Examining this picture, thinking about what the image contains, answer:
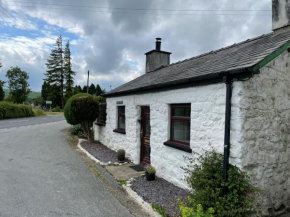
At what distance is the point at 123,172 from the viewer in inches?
276

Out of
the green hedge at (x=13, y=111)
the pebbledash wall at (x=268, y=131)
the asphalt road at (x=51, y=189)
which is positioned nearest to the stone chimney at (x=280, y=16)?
the pebbledash wall at (x=268, y=131)

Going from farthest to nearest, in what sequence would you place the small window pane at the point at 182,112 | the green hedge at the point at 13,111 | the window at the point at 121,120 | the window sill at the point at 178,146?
the green hedge at the point at 13,111, the window at the point at 121,120, the small window pane at the point at 182,112, the window sill at the point at 178,146

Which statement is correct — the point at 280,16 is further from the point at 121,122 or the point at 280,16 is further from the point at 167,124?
the point at 121,122

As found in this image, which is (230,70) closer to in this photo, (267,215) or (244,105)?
(244,105)

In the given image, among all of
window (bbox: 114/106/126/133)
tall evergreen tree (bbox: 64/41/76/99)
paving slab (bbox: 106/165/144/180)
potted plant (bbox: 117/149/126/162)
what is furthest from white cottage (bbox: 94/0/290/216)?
tall evergreen tree (bbox: 64/41/76/99)

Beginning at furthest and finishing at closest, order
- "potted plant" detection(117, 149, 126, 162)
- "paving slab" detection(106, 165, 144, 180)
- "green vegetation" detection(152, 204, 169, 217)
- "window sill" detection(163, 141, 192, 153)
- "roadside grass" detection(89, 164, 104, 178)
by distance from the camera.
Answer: "potted plant" detection(117, 149, 126, 162), "roadside grass" detection(89, 164, 104, 178), "paving slab" detection(106, 165, 144, 180), "window sill" detection(163, 141, 192, 153), "green vegetation" detection(152, 204, 169, 217)

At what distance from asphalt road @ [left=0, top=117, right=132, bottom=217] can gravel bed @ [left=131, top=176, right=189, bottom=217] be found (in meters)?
0.70

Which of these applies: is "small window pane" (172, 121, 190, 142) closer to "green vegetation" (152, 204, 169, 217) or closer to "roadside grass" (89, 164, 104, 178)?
"green vegetation" (152, 204, 169, 217)

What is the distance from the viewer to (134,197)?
5.12m

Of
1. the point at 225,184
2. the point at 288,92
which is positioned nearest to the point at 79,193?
the point at 225,184

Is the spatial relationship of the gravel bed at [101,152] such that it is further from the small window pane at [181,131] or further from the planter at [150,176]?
the small window pane at [181,131]

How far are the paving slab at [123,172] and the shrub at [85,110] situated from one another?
5.08m

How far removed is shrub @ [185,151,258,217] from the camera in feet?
11.9

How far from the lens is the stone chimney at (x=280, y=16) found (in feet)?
18.0
